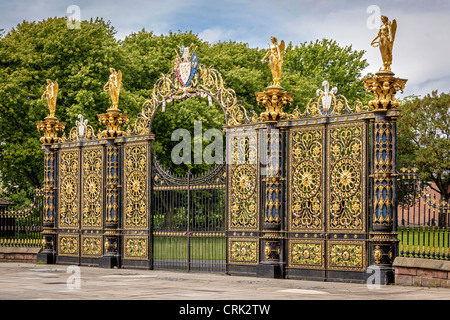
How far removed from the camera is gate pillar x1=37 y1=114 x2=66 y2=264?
71.7ft

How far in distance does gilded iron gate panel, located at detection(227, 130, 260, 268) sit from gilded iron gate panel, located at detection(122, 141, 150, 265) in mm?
2832

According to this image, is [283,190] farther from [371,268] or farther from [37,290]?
A: [37,290]

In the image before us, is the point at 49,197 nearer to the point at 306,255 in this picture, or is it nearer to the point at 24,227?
the point at 24,227

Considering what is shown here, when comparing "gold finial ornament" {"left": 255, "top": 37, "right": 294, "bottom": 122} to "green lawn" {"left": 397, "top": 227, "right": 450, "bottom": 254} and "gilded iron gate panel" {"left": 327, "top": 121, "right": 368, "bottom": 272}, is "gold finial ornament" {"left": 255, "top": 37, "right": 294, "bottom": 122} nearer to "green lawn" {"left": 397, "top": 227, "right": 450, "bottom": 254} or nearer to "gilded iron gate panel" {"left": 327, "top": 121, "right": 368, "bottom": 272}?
"gilded iron gate panel" {"left": 327, "top": 121, "right": 368, "bottom": 272}

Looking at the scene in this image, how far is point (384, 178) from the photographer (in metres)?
15.1

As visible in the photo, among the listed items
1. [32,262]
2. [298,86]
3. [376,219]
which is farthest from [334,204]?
[298,86]

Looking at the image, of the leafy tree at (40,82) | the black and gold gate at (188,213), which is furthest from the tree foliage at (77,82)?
the black and gold gate at (188,213)

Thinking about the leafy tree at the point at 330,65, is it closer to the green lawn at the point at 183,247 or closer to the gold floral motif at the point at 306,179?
the green lawn at the point at 183,247

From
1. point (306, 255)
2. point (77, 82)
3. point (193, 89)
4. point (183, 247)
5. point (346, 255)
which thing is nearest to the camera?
point (346, 255)

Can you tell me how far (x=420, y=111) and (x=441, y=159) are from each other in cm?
378

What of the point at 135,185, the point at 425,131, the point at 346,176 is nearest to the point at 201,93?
the point at 135,185

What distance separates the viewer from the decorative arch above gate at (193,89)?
1802cm

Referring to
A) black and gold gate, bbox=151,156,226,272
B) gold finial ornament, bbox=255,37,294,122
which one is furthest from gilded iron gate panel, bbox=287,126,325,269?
black and gold gate, bbox=151,156,226,272

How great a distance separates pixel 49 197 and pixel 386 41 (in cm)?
1155
